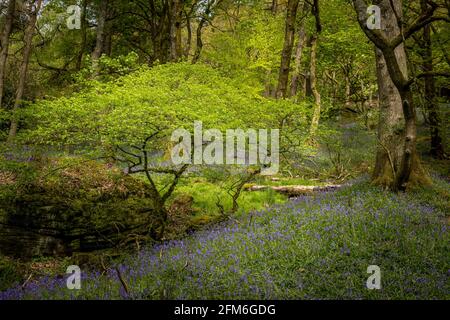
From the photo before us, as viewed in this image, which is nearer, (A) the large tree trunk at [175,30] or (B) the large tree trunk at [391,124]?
(B) the large tree trunk at [391,124]

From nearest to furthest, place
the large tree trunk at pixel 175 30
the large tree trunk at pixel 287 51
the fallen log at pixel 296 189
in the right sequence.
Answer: the fallen log at pixel 296 189, the large tree trunk at pixel 287 51, the large tree trunk at pixel 175 30

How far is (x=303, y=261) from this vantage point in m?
5.92

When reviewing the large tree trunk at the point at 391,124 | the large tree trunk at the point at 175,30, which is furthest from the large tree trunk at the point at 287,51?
the large tree trunk at the point at 391,124

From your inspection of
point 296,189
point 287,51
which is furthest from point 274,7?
point 296,189

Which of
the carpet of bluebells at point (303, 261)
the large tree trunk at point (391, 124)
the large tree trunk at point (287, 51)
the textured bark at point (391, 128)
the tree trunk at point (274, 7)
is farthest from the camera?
the tree trunk at point (274, 7)

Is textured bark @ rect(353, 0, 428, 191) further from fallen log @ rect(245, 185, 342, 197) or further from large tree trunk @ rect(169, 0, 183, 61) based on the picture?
large tree trunk @ rect(169, 0, 183, 61)

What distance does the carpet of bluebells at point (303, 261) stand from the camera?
17.1 feet

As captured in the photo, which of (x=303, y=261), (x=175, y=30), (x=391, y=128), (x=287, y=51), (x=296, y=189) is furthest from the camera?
(x=175, y=30)

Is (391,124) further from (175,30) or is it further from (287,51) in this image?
(175,30)

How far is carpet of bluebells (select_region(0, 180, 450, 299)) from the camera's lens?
5.23 m

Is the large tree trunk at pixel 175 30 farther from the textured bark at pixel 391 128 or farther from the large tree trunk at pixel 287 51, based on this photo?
the textured bark at pixel 391 128

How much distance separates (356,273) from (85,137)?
5.88m

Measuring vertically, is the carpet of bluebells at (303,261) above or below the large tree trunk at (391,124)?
below
